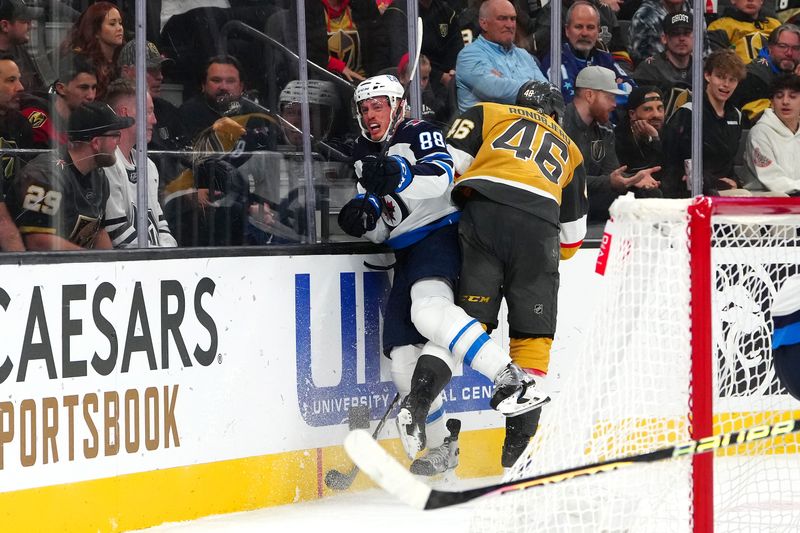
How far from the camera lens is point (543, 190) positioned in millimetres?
4348

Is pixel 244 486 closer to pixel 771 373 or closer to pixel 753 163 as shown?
pixel 771 373

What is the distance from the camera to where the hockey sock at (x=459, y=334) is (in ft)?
13.6

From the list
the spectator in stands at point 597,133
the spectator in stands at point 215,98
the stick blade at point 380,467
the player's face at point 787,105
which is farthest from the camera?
the player's face at point 787,105

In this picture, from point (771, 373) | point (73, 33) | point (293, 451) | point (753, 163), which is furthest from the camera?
point (753, 163)

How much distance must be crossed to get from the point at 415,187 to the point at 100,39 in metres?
1.11

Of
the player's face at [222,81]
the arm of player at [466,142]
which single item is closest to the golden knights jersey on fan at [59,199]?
the player's face at [222,81]

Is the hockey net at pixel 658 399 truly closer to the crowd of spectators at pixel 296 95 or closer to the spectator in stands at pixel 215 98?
the crowd of spectators at pixel 296 95

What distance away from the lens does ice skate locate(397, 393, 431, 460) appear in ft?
13.6

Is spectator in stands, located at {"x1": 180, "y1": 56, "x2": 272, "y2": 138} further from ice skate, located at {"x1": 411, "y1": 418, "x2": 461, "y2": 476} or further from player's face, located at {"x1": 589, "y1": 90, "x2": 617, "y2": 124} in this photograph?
player's face, located at {"x1": 589, "y1": 90, "x2": 617, "y2": 124}

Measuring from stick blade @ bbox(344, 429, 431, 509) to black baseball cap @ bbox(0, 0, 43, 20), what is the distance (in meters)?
2.04

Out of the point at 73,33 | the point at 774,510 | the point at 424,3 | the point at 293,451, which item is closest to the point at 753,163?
the point at 424,3

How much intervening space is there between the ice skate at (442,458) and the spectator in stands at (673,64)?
176 cm

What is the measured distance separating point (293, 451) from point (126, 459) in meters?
0.70

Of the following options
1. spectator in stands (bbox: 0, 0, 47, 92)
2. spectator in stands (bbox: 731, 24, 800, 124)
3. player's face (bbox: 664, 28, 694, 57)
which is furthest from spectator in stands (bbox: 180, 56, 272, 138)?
spectator in stands (bbox: 731, 24, 800, 124)
